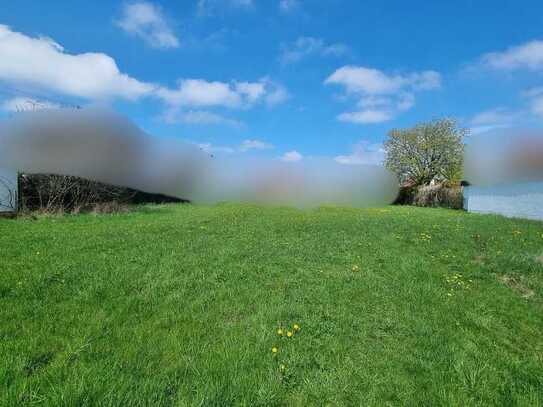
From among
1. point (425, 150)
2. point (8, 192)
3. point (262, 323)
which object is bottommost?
point (262, 323)

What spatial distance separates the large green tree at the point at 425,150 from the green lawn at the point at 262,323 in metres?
32.5

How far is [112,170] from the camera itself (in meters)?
3.42

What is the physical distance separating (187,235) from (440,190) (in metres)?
22.8

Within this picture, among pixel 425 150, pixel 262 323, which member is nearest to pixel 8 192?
pixel 262 323

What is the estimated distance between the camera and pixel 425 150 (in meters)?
38.8

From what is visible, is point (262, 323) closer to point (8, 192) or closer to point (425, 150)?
point (8, 192)

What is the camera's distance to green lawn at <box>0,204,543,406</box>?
256 centimetres

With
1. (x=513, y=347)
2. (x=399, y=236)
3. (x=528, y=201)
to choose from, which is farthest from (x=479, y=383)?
(x=528, y=201)

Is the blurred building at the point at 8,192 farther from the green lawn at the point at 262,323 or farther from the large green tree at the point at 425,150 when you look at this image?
the large green tree at the point at 425,150

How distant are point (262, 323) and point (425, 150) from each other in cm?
4066

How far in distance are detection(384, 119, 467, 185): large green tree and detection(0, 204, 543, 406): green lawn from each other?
107 feet

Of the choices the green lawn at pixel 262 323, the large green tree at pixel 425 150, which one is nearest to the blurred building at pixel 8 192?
the green lawn at pixel 262 323

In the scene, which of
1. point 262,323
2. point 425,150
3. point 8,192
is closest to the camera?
point 262,323

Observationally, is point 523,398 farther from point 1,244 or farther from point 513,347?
point 1,244
